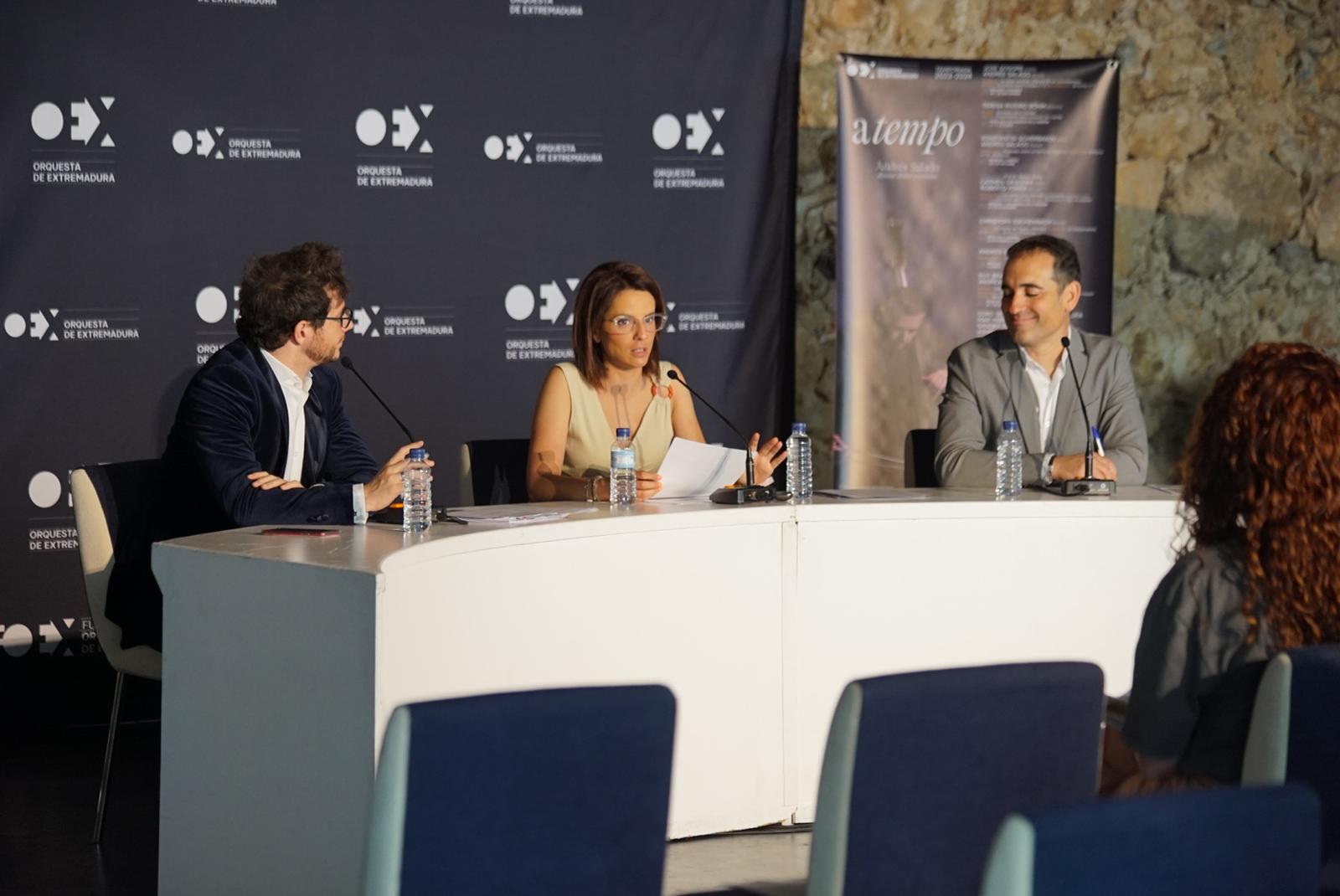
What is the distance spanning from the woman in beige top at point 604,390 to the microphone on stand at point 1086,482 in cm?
70

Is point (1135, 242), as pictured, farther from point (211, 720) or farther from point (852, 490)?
point (211, 720)

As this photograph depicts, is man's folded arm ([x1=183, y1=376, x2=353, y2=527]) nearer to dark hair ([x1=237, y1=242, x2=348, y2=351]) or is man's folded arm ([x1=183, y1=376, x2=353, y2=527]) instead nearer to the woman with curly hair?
dark hair ([x1=237, y1=242, x2=348, y2=351])

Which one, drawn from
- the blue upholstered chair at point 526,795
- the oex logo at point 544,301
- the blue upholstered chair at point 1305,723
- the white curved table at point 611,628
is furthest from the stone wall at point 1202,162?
the blue upholstered chair at point 526,795

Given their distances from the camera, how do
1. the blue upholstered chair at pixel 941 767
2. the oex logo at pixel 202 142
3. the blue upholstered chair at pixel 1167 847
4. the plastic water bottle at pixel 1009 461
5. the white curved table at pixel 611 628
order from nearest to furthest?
1. the blue upholstered chair at pixel 1167 847
2. the blue upholstered chair at pixel 941 767
3. the white curved table at pixel 611 628
4. the plastic water bottle at pixel 1009 461
5. the oex logo at pixel 202 142

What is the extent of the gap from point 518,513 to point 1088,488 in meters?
1.36

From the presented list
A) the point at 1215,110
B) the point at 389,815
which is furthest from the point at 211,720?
the point at 1215,110

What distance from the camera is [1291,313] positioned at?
559cm

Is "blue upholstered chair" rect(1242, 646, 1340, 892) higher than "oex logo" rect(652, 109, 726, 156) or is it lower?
lower

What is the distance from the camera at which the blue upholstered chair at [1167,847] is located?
977 mm

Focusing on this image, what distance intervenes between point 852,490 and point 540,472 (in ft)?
2.58

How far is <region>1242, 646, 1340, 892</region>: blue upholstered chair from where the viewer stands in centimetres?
157

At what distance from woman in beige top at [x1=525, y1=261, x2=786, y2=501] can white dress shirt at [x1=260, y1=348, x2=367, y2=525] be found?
58 cm

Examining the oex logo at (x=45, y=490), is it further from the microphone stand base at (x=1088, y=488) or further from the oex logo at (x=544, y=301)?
the microphone stand base at (x=1088, y=488)

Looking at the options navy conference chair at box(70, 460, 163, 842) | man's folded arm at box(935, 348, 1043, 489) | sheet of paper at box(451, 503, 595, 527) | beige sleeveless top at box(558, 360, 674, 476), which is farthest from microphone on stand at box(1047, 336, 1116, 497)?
navy conference chair at box(70, 460, 163, 842)
